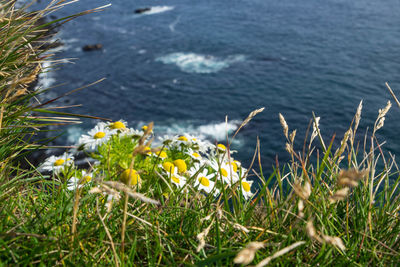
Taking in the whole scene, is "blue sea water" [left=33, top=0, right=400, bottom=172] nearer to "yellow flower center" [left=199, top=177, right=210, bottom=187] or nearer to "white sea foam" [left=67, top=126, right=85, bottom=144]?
"white sea foam" [left=67, top=126, right=85, bottom=144]

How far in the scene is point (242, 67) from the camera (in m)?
37.2

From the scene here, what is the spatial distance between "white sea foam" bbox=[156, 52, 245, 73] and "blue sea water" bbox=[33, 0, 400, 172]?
0.34 feet

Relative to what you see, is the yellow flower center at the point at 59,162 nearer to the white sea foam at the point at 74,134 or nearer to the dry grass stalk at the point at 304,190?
the dry grass stalk at the point at 304,190

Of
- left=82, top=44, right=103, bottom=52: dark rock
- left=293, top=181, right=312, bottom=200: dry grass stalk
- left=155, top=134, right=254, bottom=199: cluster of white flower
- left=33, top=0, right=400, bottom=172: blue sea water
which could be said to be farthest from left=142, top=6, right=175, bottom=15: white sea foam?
left=293, top=181, right=312, bottom=200: dry grass stalk

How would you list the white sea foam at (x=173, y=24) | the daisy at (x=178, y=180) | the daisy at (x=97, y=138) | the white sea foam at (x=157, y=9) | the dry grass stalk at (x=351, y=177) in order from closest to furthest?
the dry grass stalk at (x=351, y=177) → the daisy at (x=178, y=180) → the daisy at (x=97, y=138) → the white sea foam at (x=173, y=24) → the white sea foam at (x=157, y=9)

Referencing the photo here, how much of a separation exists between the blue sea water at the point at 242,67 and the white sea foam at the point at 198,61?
0.10 metres

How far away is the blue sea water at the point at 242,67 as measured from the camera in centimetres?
2966

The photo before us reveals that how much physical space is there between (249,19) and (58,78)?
25.3 meters

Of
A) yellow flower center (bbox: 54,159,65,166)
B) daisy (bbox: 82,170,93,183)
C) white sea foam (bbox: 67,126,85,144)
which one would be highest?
daisy (bbox: 82,170,93,183)

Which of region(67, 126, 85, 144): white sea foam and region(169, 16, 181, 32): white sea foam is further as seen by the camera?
region(169, 16, 181, 32): white sea foam

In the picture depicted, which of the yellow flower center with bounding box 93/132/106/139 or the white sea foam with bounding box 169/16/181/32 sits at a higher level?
the yellow flower center with bounding box 93/132/106/139

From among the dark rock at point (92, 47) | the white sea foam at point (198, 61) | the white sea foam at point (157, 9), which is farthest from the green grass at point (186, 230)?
the white sea foam at point (157, 9)

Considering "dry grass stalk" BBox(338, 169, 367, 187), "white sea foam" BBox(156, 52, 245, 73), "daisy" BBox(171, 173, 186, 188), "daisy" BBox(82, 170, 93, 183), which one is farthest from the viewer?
"white sea foam" BBox(156, 52, 245, 73)

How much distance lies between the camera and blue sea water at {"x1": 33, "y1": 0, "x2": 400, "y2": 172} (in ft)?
97.3
